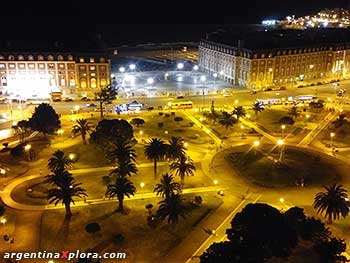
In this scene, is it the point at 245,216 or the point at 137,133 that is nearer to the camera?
the point at 245,216

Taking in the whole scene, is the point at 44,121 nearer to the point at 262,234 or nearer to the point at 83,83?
the point at 83,83

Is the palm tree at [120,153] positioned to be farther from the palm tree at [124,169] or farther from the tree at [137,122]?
the tree at [137,122]

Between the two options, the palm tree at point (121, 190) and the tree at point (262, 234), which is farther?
the palm tree at point (121, 190)

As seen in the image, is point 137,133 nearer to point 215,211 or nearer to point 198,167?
point 198,167

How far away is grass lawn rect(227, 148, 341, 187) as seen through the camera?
78250mm

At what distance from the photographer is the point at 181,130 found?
4176 inches

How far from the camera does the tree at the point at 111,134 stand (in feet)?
277

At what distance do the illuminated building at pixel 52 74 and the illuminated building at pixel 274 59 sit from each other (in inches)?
1898

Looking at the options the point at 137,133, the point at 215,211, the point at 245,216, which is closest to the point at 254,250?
the point at 245,216

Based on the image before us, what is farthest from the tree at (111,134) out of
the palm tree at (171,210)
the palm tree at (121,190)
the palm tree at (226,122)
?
the palm tree at (226,122)

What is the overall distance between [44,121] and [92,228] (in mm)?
42482

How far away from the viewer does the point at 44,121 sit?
95.3 meters

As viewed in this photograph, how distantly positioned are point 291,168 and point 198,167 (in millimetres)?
18122

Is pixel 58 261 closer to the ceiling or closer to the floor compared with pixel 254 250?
closer to the floor
